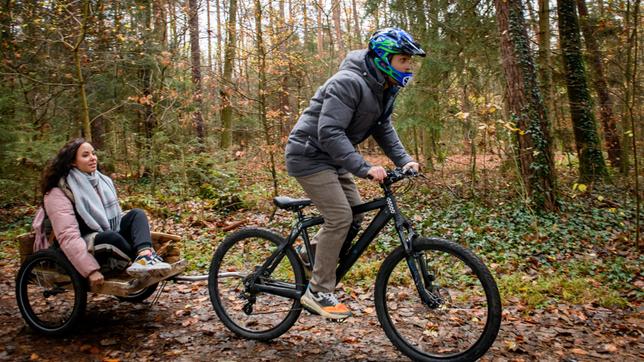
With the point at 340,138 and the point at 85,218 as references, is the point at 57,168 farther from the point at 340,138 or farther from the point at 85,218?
the point at 340,138

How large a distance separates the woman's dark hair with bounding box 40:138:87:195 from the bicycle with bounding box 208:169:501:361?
1.57m

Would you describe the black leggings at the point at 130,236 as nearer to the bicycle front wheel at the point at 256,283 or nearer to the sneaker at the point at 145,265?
the sneaker at the point at 145,265

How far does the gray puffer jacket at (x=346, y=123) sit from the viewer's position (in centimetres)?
322

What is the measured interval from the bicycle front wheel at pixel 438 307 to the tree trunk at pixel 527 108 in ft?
17.7

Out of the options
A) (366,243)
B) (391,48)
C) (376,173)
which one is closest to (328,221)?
(366,243)

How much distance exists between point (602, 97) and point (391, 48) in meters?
10.9

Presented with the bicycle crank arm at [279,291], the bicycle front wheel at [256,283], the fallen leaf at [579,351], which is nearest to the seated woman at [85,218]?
the bicycle front wheel at [256,283]

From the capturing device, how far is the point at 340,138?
10.5 feet

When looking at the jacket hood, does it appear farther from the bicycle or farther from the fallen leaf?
the fallen leaf

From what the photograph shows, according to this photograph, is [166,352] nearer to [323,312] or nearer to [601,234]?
[323,312]

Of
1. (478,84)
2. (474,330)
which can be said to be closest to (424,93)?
(478,84)

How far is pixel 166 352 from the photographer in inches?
142

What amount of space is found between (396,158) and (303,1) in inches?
311

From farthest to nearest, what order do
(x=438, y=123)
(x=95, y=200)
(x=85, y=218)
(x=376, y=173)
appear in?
1. (x=438, y=123)
2. (x=95, y=200)
3. (x=85, y=218)
4. (x=376, y=173)
